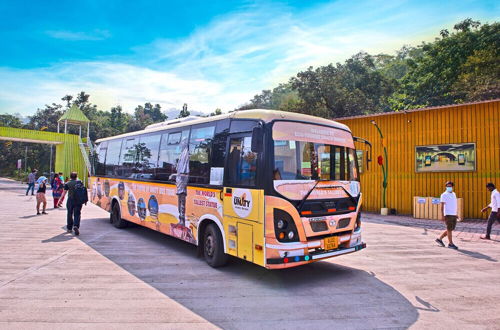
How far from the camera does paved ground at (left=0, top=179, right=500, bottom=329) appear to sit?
4508mm

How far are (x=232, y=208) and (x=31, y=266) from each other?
169 inches

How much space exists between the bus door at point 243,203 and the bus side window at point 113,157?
21.7ft

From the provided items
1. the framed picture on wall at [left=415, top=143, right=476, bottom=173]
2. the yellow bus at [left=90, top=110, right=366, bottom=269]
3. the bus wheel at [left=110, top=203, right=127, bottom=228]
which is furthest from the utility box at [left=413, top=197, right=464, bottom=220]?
the bus wheel at [left=110, top=203, right=127, bottom=228]

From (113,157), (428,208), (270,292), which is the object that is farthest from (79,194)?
(428,208)

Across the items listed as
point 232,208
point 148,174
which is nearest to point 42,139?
point 148,174

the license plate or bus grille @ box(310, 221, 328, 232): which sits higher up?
bus grille @ box(310, 221, 328, 232)

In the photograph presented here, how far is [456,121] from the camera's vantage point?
15.0m

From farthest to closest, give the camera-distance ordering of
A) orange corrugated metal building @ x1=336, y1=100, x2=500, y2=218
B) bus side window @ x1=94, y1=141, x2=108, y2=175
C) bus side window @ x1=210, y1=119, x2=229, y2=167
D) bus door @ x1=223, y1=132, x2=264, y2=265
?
1. orange corrugated metal building @ x1=336, y1=100, x2=500, y2=218
2. bus side window @ x1=94, y1=141, x2=108, y2=175
3. bus side window @ x1=210, y1=119, x2=229, y2=167
4. bus door @ x1=223, y1=132, x2=264, y2=265

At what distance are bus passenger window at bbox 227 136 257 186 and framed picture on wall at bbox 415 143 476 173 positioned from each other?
1250cm

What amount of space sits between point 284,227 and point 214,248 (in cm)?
187

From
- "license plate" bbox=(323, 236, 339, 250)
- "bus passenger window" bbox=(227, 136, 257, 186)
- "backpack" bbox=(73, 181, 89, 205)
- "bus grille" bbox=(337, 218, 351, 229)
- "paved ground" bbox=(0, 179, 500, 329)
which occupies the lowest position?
"paved ground" bbox=(0, 179, 500, 329)

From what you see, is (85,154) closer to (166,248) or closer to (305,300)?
(166,248)

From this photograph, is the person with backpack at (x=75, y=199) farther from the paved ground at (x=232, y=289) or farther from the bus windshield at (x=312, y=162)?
the bus windshield at (x=312, y=162)

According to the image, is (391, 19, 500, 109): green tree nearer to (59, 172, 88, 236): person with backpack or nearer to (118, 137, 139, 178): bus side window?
(118, 137, 139, 178): bus side window
